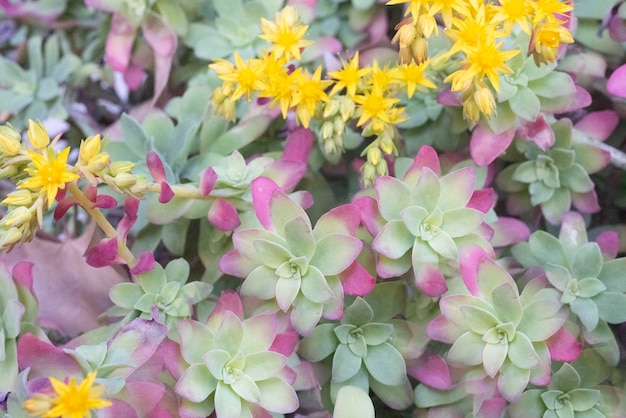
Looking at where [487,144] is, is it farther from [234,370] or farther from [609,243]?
[234,370]

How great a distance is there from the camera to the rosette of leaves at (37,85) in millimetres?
1025

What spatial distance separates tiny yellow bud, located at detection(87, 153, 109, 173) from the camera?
64 centimetres

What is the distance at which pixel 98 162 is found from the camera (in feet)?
2.09

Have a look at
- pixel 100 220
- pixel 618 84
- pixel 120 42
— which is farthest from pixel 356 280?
pixel 120 42

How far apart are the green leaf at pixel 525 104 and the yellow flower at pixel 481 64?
95mm

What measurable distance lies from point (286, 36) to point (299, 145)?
Answer: 12cm

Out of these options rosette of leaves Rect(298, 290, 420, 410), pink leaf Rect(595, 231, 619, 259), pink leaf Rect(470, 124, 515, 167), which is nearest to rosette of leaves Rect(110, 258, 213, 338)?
rosette of leaves Rect(298, 290, 420, 410)

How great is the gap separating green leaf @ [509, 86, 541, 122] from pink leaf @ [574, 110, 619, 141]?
0.39 ft

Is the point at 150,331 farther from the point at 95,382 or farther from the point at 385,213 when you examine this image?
the point at 385,213

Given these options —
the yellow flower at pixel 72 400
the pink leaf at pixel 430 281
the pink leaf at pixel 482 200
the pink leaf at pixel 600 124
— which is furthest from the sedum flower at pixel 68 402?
the pink leaf at pixel 600 124

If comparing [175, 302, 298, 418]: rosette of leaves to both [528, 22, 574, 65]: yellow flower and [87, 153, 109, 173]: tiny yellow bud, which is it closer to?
[87, 153, 109, 173]: tiny yellow bud

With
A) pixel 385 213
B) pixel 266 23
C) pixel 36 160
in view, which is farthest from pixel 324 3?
pixel 36 160

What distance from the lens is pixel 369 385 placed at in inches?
29.5

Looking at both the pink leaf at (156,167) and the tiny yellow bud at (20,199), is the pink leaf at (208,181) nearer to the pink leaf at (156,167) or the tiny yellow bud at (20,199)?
the pink leaf at (156,167)
